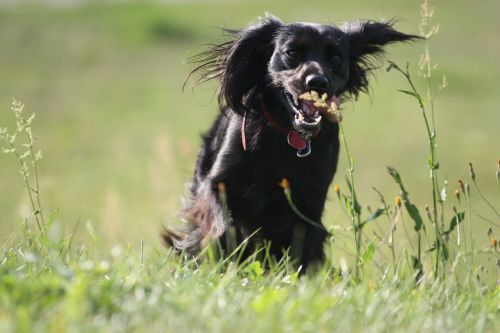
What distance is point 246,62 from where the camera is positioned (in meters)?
5.49

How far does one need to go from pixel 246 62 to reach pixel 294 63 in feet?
1.27

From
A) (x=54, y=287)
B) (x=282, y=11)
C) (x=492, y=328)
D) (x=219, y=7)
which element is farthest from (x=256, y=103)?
(x=219, y=7)

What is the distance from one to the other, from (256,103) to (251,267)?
1927 millimetres

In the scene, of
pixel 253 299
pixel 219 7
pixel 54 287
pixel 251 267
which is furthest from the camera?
pixel 219 7

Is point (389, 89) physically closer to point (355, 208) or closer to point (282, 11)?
point (282, 11)

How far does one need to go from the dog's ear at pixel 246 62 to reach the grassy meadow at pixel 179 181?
247 millimetres

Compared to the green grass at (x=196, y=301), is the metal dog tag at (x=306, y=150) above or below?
above

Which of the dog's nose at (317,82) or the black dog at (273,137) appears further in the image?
the black dog at (273,137)

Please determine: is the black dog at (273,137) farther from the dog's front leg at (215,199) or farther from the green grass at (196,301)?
the green grass at (196,301)

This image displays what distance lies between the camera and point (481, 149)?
2031 cm

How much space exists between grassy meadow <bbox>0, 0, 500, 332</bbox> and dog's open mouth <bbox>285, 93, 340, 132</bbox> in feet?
1.82

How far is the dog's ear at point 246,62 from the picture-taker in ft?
17.7

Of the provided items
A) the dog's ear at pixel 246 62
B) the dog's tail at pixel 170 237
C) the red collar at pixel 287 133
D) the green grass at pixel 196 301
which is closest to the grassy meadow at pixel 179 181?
the green grass at pixel 196 301

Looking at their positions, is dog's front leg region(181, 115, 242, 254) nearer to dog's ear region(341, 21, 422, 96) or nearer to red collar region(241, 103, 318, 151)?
red collar region(241, 103, 318, 151)
